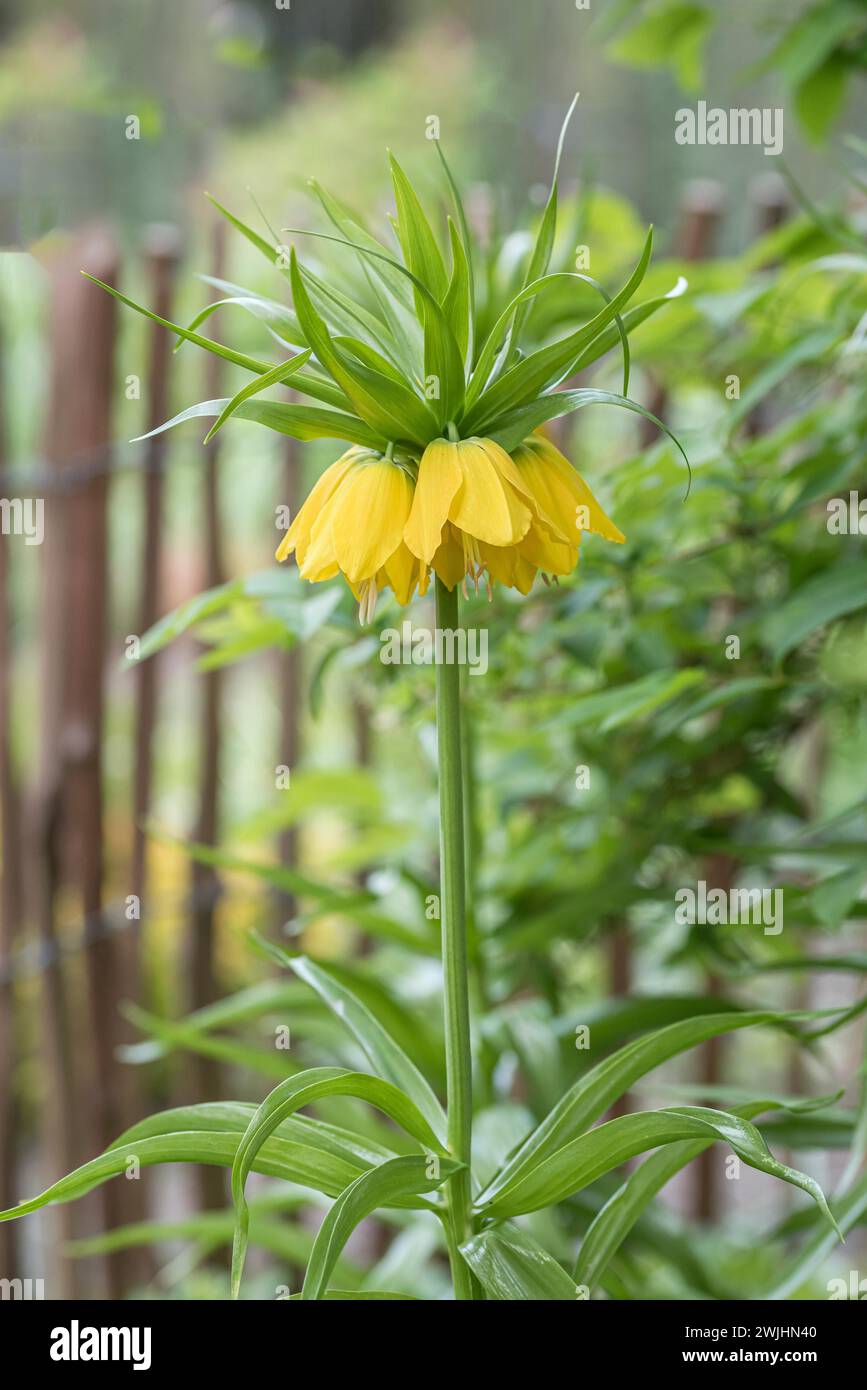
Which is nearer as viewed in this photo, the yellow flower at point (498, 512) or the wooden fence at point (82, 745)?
the yellow flower at point (498, 512)

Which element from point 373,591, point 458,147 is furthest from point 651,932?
point 458,147

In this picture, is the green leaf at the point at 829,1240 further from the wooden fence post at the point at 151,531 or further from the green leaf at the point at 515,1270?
the wooden fence post at the point at 151,531

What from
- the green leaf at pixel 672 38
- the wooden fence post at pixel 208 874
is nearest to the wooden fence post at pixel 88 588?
the wooden fence post at pixel 208 874

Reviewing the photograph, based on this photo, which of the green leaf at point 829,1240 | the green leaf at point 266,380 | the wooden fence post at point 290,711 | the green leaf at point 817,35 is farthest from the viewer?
the wooden fence post at point 290,711

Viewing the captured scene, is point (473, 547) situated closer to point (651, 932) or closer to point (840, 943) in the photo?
point (651, 932)

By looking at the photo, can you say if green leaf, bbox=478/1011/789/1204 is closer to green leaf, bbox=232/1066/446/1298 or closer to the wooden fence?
green leaf, bbox=232/1066/446/1298

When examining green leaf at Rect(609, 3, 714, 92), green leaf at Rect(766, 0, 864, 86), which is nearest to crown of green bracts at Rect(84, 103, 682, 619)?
green leaf at Rect(766, 0, 864, 86)
